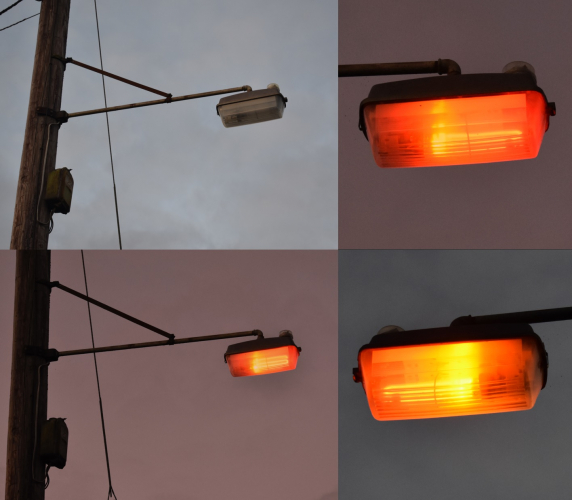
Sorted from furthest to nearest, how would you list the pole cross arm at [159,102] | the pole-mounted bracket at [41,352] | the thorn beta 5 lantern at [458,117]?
the pole cross arm at [159,102] < the pole-mounted bracket at [41,352] < the thorn beta 5 lantern at [458,117]

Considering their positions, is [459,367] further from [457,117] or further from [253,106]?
[253,106]

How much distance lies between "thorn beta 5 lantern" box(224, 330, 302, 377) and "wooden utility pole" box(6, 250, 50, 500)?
6.18 feet

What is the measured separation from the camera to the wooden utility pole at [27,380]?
4656mm

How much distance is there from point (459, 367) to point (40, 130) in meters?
4.50

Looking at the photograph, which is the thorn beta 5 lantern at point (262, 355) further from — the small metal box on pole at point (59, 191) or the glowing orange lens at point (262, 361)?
the small metal box on pole at point (59, 191)

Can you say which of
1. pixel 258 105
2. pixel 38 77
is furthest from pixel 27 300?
pixel 258 105

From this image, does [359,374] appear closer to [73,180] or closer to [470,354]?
[470,354]

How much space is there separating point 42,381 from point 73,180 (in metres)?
1.87

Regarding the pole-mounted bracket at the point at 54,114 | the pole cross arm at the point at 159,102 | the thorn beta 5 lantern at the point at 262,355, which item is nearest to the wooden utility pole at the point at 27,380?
the pole-mounted bracket at the point at 54,114

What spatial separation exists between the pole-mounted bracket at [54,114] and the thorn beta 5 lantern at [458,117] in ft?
12.4

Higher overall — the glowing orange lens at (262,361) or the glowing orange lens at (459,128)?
the glowing orange lens at (459,128)

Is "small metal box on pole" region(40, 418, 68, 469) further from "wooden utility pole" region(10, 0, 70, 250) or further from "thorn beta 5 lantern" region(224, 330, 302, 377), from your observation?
"thorn beta 5 lantern" region(224, 330, 302, 377)

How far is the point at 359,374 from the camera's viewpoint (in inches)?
93.0

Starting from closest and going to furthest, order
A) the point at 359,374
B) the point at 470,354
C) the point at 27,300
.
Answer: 1. the point at 470,354
2. the point at 359,374
3. the point at 27,300
